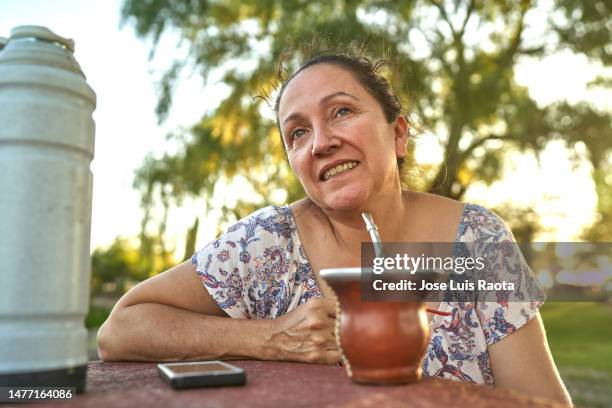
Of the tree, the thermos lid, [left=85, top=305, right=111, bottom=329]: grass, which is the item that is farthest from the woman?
[left=85, top=305, right=111, bottom=329]: grass

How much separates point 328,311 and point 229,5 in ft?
25.2

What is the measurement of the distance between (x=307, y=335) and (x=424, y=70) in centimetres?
686

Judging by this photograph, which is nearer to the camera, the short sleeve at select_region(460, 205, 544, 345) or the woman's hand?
the woman's hand

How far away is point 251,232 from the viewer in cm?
182

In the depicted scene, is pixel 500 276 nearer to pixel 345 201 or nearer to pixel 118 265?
pixel 345 201

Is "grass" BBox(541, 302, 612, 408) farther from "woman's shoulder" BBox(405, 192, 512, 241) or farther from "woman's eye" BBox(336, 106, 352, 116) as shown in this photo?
"woman's eye" BBox(336, 106, 352, 116)

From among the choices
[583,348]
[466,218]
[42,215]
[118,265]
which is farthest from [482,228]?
[118,265]

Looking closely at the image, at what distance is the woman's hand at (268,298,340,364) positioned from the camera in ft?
4.46

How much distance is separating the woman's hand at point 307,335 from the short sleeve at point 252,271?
30 centimetres

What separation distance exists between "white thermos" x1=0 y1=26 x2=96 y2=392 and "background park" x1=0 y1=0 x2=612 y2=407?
20.7 feet

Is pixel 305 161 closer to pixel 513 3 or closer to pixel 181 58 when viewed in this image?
pixel 181 58

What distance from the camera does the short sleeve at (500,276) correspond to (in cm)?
158

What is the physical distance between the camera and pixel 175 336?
59.4 inches

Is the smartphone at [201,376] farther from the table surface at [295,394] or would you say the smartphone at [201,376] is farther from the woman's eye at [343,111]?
the woman's eye at [343,111]
